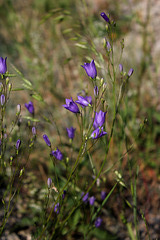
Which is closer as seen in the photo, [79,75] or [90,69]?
[90,69]

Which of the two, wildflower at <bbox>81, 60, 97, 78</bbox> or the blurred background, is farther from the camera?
the blurred background

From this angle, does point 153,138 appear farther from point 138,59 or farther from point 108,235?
point 138,59

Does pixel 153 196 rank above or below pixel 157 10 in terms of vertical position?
below

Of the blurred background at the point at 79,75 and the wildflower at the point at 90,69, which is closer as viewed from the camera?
the wildflower at the point at 90,69

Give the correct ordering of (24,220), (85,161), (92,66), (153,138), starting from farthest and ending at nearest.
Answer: (153,138), (85,161), (24,220), (92,66)

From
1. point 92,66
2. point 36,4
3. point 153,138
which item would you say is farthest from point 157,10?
point 92,66

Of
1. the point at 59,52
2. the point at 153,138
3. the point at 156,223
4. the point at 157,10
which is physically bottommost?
the point at 156,223

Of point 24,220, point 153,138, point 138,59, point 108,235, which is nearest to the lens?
point 108,235

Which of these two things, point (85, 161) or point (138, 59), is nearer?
point (85, 161)
